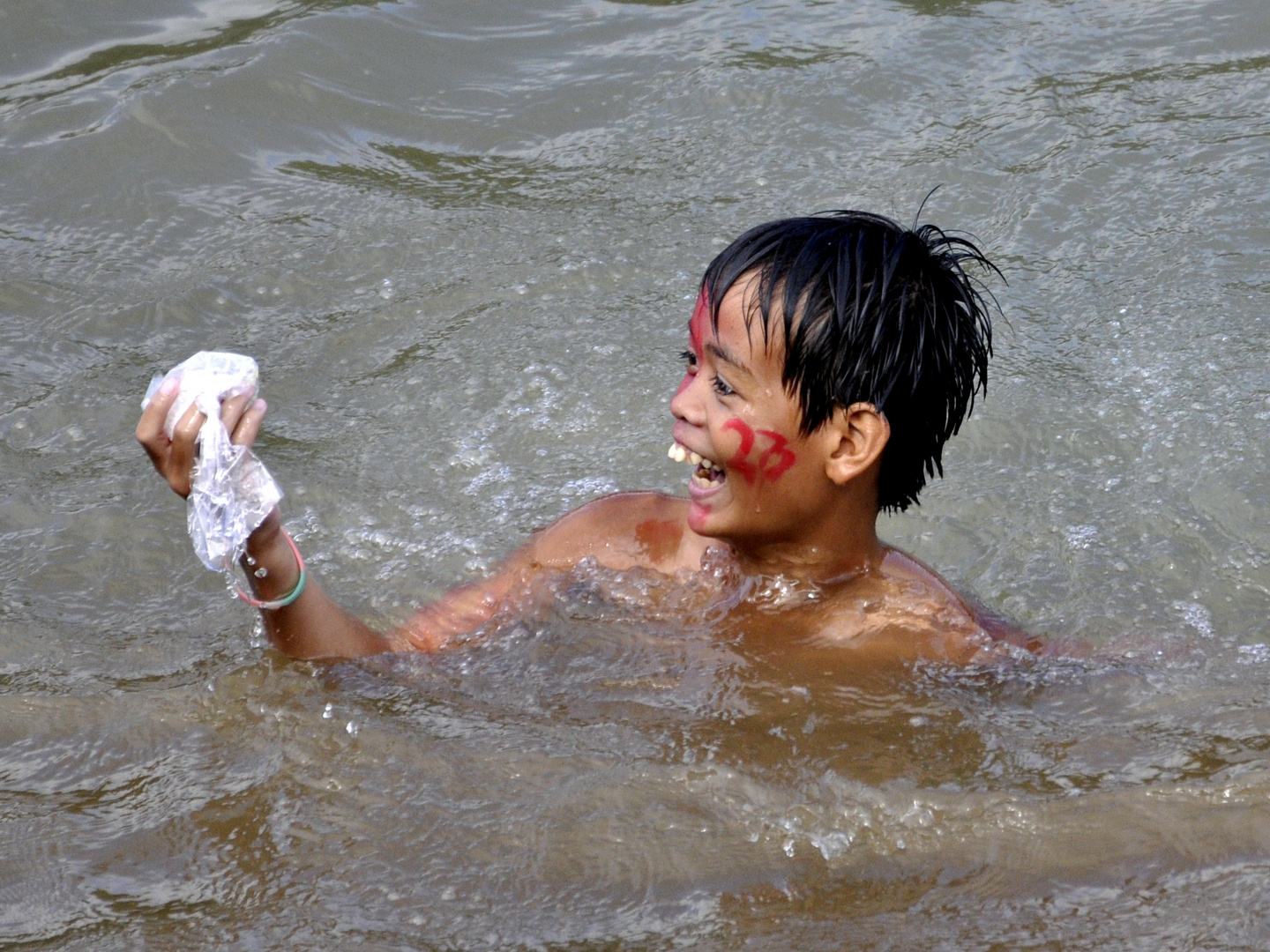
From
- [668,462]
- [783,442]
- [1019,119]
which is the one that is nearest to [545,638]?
[783,442]

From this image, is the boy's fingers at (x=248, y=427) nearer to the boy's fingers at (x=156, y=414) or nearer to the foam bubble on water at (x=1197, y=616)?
the boy's fingers at (x=156, y=414)

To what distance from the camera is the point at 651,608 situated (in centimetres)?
331

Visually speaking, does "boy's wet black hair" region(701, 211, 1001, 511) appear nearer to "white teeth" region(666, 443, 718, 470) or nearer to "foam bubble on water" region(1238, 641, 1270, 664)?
"white teeth" region(666, 443, 718, 470)

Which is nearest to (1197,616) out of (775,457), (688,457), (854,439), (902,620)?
(902,620)

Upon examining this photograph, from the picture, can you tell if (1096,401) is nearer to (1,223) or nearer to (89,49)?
(1,223)

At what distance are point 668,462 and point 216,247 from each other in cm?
182

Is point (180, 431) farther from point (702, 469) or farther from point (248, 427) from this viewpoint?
point (702, 469)

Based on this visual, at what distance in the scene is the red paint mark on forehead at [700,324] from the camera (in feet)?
9.71

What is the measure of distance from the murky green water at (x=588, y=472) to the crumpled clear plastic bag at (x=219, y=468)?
0.46 meters

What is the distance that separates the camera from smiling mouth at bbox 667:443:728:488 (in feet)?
9.87

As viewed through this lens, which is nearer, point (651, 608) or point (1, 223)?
point (651, 608)

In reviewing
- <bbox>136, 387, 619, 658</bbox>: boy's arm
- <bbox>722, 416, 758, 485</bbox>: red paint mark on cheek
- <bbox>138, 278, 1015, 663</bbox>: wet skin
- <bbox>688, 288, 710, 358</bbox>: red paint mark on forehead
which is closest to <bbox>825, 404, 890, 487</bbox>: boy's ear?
<bbox>138, 278, 1015, 663</bbox>: wet skin

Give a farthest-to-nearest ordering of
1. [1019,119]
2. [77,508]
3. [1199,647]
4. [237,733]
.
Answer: [1019,119] < [77,508] < [1199,647] < [237,733]

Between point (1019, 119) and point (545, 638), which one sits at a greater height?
point (1019, 119)
